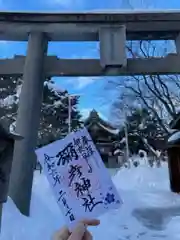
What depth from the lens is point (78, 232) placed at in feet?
4.16

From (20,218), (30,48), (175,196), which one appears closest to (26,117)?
(30,48)

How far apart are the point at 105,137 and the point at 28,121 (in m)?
22.2

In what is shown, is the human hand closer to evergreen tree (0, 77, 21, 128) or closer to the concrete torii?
the concrete torii

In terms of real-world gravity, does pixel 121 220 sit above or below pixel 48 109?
below

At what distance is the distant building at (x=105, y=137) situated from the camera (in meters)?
26.5

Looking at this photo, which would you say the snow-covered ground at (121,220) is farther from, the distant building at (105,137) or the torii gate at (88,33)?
the distant building at (105,137)

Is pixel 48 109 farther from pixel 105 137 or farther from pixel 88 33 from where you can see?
pixel 88 33

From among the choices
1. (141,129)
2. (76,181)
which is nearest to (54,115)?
(141,129)

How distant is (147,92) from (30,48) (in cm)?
1267

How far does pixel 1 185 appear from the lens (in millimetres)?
3709

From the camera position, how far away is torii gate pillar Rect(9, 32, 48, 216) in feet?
17.2

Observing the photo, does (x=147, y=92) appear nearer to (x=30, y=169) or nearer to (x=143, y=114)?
(x=143, y=114)

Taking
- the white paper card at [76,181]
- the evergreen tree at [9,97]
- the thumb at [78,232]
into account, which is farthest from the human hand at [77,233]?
the evergreen tree at [9,97]

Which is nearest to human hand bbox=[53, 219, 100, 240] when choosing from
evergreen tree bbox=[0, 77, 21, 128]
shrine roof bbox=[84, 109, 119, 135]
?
evergreen tree bbox=[0, 77, 21, 128]
